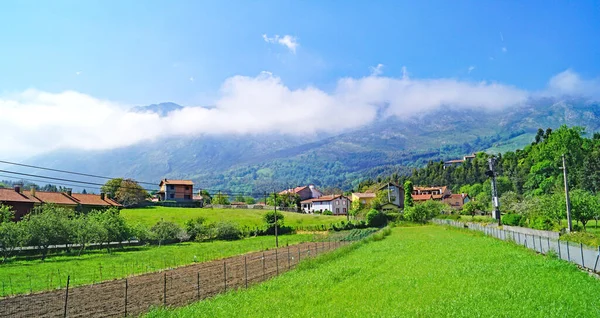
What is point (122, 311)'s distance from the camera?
19.8m

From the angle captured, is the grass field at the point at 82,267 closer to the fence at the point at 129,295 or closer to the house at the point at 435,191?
the fence at the point at 129,295

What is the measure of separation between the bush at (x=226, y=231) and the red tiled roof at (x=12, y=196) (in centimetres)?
2932

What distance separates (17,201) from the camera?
68062 millimetres

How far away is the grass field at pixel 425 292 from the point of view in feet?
50.3

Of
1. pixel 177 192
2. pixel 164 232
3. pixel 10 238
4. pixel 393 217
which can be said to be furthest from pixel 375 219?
pixel 10 238

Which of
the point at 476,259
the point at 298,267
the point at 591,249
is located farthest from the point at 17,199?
the point at 591,249

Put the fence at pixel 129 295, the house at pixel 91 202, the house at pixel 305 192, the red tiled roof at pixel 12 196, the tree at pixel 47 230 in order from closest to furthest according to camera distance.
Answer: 1. the fence at pixel 129 295
2. the tree at pixel 47 230
3. the red tiled roof at pixel 12 196
4. the house at pixel 91 202
5. the house at pixel 305 192

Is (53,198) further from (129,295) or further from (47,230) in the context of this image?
(129,295)

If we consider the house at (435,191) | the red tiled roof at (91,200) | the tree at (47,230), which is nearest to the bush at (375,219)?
the red tiled roof at (91,200)

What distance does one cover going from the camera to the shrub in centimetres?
6238

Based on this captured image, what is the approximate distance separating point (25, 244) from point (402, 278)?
135 ft

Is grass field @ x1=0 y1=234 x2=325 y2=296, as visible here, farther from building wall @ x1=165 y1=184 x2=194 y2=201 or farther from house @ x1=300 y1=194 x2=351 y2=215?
house @ x1=300 y1=194 x2=351 y2=215

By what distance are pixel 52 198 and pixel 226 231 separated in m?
32.0

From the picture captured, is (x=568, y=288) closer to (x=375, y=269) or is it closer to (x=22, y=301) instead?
(x=375, y=269)
